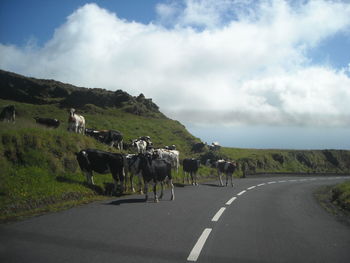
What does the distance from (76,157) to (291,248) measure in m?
14.5

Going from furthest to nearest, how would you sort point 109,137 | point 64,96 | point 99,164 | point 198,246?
point 64,96
point 109,137
point 99,164
point 198,246

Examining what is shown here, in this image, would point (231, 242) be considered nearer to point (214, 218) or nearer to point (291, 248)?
point (291, 248)

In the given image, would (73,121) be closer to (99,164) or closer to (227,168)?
(99,164)

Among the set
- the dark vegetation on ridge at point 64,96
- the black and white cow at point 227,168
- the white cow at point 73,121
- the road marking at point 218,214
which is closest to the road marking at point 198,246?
the road marking at point 218,214

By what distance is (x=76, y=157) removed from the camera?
63.0 ft

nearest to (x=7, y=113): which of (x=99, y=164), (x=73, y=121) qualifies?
(x=73, y=121)

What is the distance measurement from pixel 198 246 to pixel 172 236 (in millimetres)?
1052

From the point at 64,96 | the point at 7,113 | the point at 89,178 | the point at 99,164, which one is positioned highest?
the point at 64,96

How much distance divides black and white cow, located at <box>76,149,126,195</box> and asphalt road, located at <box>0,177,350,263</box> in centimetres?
481

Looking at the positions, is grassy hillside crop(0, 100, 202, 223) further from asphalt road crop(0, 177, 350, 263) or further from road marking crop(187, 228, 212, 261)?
road marking crop(187, 228, 212, 261)

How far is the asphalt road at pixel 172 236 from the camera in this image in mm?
6727

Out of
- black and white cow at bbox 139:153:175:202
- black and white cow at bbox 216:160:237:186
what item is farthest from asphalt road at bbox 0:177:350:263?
black and white cow at bbox 216:160:237:186

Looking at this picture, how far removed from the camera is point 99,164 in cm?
1755

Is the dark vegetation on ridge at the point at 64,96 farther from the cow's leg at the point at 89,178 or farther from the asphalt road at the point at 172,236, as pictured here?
the asphalt road at the point at 172,236
